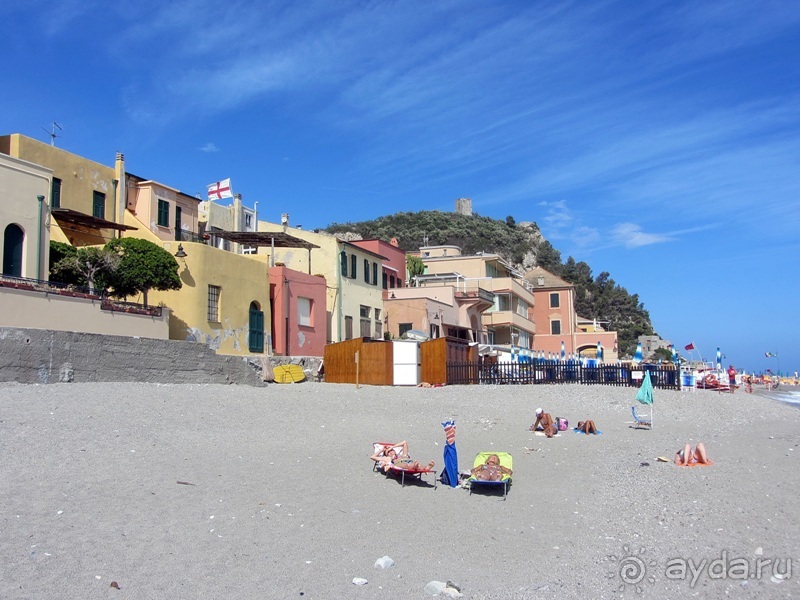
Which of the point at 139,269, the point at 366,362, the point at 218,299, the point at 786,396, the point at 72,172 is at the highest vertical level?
the point at 72,172

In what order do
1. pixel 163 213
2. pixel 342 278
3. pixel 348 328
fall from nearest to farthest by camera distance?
pixel 163 213
pixel 342 278
pixel 348 328

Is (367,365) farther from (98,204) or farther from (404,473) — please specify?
(404,473)

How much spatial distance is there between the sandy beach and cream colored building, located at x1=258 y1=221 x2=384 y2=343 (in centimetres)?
1736

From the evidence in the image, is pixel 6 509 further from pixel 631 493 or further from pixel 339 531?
pixel 631 493

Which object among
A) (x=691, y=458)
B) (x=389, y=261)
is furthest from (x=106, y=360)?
(x=389, y=261)

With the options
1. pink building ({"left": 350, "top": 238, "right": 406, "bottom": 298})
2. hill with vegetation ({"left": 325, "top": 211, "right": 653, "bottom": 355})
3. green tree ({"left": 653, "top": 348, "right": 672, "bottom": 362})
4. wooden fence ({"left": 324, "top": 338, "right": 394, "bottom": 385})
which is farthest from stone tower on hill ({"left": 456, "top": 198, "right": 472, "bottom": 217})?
wooden fence ({"left": 324, "top": 338, "right": 394, "bottom": 385})

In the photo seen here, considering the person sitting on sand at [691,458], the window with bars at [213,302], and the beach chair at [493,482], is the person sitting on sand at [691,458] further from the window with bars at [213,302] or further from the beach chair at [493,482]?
the window with bars at [213,302]

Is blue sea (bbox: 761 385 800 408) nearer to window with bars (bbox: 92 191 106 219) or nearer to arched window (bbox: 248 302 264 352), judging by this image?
arched window (bbox: 248 302 264 352)

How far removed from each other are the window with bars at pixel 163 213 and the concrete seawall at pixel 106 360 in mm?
10918

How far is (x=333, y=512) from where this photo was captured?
1087 cm

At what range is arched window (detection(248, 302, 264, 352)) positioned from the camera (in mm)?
28517

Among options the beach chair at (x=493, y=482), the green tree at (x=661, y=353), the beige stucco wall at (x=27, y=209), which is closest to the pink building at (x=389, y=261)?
the beige stucco wall at (x=27, y=209)

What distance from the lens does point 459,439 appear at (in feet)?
59.7

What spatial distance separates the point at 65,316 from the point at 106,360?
1.53 metres
